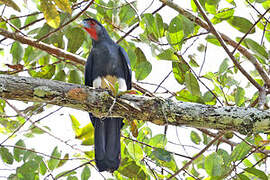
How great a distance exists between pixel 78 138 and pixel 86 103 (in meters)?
1.04

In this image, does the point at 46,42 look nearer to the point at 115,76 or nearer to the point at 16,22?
the point at 16,22

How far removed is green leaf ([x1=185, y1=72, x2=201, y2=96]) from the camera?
113 inches

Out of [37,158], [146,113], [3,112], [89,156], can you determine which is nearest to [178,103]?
[146,113]

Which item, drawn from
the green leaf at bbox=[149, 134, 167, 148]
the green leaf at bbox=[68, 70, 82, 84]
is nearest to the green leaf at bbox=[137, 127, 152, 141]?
the green leaf at bbox=[149, 134, 167, 148]

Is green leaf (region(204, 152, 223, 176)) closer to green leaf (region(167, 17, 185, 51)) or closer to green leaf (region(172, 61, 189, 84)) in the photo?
green leaf (region(172, 61, 189, 84))

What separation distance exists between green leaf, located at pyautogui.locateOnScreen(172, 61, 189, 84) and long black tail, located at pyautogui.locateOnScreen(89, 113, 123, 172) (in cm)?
84

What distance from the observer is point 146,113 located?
8.65 feet

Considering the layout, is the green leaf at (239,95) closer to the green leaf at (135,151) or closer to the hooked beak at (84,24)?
the green leaf at (135,151)

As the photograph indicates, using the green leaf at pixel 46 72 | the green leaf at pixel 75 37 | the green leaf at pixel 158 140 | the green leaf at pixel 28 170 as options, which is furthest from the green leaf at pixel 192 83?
the green leaf at pixel 28 170

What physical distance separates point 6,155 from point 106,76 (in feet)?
4.35

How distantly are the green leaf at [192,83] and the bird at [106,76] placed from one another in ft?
2.65

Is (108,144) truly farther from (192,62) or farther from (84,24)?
(84,24)

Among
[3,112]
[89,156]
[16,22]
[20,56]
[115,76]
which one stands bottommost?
[89,156]

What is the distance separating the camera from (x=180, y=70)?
3.12m
